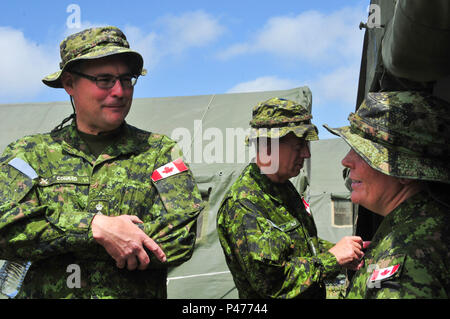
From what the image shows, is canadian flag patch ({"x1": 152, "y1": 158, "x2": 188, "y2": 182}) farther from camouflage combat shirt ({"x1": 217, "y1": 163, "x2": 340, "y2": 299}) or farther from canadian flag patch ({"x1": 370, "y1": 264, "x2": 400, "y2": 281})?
canadian flag patch ({"x1": 370, "y1": 264, "x2": 400, "y2": 281})

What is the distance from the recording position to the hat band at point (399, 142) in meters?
1.57

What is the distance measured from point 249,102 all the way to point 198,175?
1.78 m

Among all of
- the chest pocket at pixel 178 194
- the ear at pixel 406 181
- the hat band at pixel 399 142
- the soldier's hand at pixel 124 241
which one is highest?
the hat band at pixel 399 142

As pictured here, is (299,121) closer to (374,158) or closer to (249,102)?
(374,158)

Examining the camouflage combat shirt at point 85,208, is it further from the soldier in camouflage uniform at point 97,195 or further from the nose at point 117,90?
the nose at point 117,90

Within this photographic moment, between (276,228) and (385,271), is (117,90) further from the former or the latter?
(385,271)

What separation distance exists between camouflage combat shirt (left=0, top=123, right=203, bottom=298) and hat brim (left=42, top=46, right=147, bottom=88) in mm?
245

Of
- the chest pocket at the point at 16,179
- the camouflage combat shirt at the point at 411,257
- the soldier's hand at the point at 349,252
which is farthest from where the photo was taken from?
the soldier's hand at the point at 349,252

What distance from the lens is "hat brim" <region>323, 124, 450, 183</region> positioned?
61.1 inches

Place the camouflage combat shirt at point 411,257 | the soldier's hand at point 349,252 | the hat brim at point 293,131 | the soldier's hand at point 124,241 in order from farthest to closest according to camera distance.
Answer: the hat brim at point 293,131 < the soldier's hand at point 349,252 < the soldier's hand at point 124,241 < the camouflage combat shirt at point 411,257

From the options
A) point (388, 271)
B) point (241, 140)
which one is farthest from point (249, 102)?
point (388, 271)

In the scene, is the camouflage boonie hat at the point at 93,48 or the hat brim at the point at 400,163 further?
the camouflage boonie hat at the point at 93,48

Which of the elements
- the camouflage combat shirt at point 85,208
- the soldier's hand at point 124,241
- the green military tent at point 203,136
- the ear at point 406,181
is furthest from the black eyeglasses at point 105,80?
the green military tent at point 203,136

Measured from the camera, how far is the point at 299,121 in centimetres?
275
